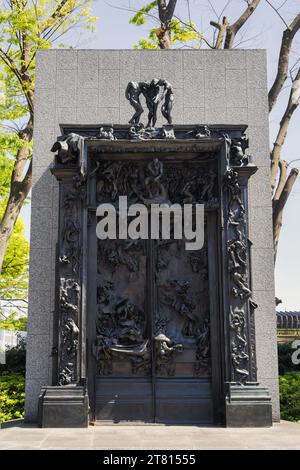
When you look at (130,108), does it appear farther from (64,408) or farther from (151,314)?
(64,408)

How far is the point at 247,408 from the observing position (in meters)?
8.70

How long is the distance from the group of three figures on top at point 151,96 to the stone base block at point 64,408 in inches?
179

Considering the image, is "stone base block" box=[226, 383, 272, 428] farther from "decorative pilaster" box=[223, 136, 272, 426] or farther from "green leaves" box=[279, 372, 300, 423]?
"green leaves" box=[279, 372, 300, 423]

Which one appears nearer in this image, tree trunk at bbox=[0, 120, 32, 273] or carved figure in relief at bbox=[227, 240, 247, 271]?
carved figure in relief at bbox=[227, 240, 247, 271]

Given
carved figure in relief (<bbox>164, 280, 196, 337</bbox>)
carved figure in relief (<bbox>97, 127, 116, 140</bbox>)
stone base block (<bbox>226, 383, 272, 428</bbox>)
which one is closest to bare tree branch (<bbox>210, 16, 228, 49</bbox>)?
carved figure in relief (<bbox>97, 127, 116, 140</bbox>)

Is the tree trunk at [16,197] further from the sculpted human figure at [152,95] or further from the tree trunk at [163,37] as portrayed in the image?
the sculpted human figure at [152,95]

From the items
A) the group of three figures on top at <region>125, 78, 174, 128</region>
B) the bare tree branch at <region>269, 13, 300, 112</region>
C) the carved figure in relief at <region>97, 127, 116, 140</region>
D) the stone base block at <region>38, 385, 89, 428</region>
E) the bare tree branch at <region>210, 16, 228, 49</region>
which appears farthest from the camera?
the bare tree branch at <region>210, 16, 228, 49</region>

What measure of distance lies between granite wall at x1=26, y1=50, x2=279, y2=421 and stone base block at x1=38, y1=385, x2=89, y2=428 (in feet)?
4.96

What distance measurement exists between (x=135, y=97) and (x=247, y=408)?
17.7 feet

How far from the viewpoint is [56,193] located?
10445 mm

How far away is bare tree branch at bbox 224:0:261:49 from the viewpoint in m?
17.4

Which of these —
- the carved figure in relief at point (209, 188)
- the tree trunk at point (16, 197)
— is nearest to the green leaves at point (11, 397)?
the tree trunk at point (16, 197)

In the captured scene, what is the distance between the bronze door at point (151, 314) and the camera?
365 inches
